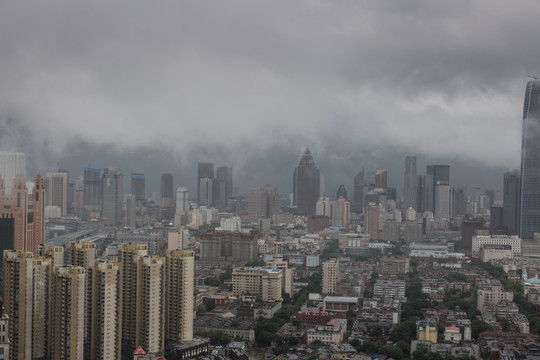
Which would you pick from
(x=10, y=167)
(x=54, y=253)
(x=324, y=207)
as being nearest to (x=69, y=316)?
(x=54, y=253)

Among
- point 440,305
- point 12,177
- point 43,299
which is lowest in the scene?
point 440,305

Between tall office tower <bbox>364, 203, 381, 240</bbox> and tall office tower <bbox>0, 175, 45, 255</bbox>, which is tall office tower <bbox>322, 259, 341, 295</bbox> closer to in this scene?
tall office tower <bbox>0, 175, 45, 255</bbox>

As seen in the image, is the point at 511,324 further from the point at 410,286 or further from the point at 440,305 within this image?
the point at 410,286

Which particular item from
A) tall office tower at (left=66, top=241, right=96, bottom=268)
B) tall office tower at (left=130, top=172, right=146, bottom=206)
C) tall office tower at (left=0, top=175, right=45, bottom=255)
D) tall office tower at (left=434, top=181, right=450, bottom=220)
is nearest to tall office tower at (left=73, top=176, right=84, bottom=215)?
tall office tower at (left=130, top=172, right=146, bottom=206)

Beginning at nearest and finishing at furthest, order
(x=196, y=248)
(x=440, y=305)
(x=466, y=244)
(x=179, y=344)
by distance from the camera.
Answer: (x=179, y=344) → (x=440, y=305) → (x=196, y=248) → (x=466, y=244)

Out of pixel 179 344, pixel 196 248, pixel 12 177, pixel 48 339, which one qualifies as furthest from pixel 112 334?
pixel 196 248

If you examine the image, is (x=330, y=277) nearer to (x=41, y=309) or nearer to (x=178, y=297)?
(x=178, y=297)
